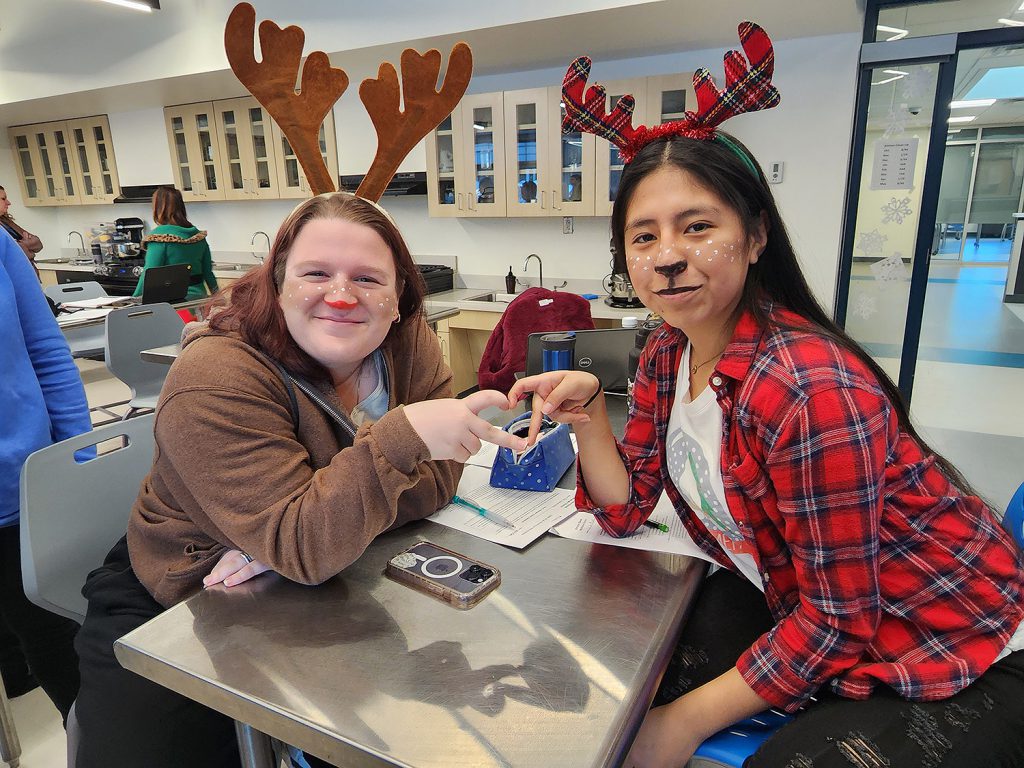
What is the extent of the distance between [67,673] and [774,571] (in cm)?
168

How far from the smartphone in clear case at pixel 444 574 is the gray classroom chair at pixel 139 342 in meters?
2.68

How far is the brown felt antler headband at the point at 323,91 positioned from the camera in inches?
45.8

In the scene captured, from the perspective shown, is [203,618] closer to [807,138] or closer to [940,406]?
[807,138]

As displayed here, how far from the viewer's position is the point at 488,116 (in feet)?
14.1

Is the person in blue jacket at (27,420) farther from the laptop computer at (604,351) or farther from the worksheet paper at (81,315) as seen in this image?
the worksheet paper at (81,315)

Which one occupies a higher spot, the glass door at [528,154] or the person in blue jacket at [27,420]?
the glass door at [528,154]

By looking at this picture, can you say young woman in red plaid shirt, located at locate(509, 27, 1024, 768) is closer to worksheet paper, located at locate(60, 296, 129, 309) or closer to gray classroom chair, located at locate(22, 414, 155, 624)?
gray classroom chair, located at locate(22, 414, 155, 624)

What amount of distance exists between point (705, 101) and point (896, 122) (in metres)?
3.55

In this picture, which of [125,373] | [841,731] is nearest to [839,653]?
[841,731]

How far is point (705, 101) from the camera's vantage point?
1004 mm

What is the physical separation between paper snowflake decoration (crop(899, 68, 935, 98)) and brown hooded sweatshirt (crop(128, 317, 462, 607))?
4076 mm

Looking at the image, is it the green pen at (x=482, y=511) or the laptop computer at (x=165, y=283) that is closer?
the green pen at (x=482, y=511)

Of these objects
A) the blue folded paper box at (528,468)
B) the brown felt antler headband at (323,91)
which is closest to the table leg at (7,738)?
the blue folded paper box at (528,468)

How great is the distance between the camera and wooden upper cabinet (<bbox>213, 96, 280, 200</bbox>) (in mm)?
5184
